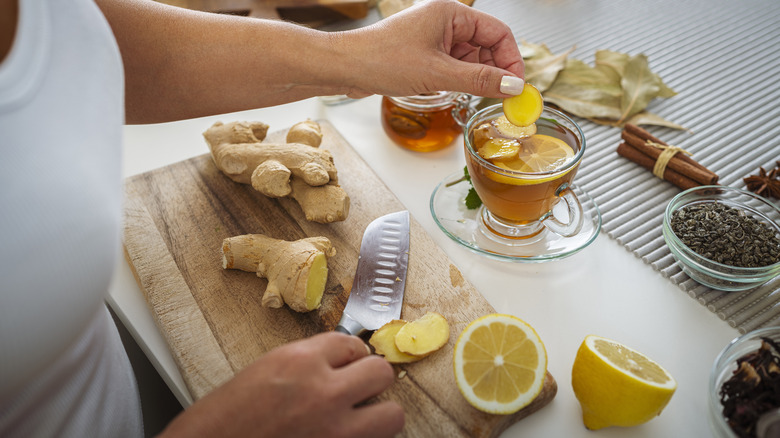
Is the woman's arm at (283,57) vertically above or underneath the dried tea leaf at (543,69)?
above

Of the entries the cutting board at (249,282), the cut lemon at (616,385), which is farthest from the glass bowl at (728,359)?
the cutting board at (249,282)

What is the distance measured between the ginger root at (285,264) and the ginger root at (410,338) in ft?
0.44

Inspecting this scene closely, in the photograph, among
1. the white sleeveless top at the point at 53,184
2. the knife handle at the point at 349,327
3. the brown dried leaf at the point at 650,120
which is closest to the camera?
the white sleeveless top at the point at 53,184

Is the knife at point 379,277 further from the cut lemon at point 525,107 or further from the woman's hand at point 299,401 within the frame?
the cut lemon at point 525,107

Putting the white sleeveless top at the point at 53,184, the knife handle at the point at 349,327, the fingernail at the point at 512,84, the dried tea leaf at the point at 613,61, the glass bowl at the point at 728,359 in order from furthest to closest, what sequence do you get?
1. the dried tea leaf at the point at 613,61
2. the fingernail at the point at 512,84
3. the knife handle at the point at 349,327
4. the glass bowl at the point at 728,359
5. the white sleeveless top at the point at 53,184

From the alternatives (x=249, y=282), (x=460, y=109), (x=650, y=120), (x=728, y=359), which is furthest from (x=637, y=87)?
(x=249, y=282)

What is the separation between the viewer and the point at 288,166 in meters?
1.05

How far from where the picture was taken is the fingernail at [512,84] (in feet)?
3.02

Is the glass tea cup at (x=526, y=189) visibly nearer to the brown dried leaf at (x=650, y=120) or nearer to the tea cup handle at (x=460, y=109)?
the tea cup handle at (x=460, y=109)

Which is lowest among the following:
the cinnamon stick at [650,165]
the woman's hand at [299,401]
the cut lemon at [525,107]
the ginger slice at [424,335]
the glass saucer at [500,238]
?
the ginger slice at [424,335]

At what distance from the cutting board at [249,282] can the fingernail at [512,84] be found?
11.9 inches

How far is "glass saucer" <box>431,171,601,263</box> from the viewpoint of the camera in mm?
963

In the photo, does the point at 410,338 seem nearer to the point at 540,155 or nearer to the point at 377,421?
the point at 377,421

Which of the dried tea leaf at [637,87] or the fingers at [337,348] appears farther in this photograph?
the dried tea leaf at [637,87]
